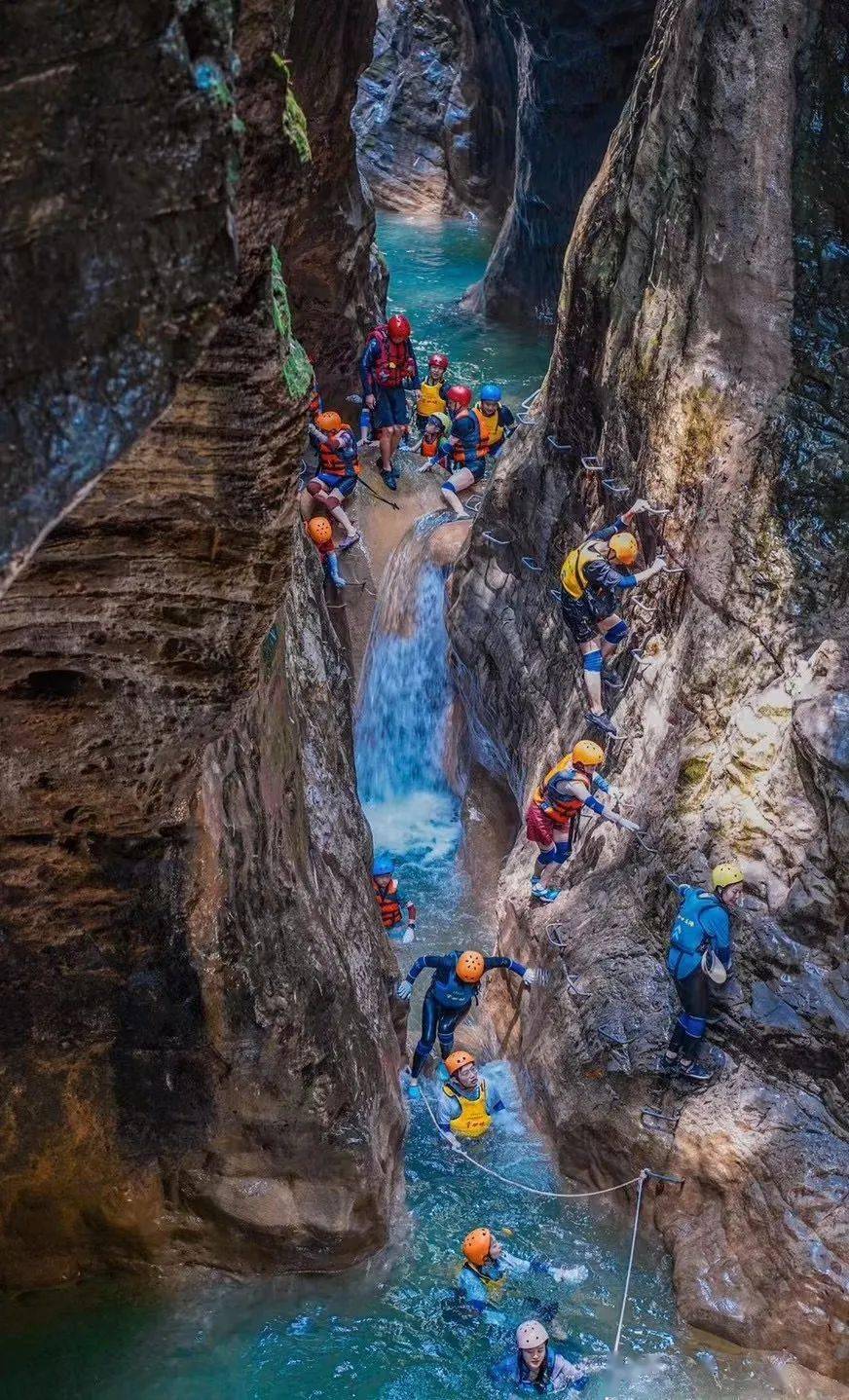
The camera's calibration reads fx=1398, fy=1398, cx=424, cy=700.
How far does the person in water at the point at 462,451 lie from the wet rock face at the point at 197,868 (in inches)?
292

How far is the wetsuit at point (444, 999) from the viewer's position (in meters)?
12.1

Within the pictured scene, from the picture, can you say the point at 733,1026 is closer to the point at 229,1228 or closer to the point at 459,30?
the point at 229,1228

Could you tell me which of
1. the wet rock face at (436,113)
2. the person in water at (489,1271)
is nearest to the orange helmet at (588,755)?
the person in water at (489,1271)

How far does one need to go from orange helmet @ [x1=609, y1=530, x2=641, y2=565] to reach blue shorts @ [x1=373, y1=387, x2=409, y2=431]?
635cm

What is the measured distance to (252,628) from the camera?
21.4ft

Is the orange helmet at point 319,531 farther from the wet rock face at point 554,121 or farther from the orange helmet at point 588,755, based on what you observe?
the wet rock face at point 554,121

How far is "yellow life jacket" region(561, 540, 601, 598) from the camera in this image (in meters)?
12.5

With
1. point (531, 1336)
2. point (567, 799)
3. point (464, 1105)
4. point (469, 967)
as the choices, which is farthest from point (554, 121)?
point (531, 1336)

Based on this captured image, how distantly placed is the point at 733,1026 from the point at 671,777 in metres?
2.13

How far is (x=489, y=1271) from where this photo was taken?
10023 millimetres

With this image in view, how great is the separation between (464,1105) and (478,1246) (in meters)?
1.98

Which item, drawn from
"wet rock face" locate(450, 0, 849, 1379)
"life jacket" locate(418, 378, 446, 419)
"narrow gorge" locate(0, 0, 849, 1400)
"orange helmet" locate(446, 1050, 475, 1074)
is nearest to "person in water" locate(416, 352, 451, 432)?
"life jacket" locate(418, 378, 446, 419)

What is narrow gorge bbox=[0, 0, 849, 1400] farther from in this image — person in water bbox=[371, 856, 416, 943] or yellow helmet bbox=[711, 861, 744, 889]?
person in water bbox=[371, 856, 416, 943]

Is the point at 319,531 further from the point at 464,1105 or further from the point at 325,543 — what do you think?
the point at 464,1105
